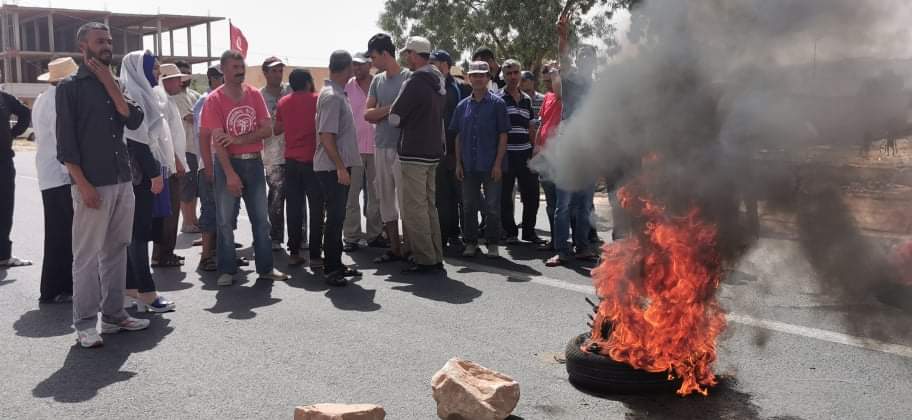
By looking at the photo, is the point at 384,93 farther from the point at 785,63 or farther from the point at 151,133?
the point at 785,63

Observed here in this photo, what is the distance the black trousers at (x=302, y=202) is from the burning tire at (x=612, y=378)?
394 cm

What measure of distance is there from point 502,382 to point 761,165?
1810 millimetres

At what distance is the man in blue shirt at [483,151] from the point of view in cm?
873

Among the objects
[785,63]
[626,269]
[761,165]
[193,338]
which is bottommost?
[193,338]

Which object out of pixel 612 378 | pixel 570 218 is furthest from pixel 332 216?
pixel 612 378

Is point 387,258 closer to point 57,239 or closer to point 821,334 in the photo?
point 57,239

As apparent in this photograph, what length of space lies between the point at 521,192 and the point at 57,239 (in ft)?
16.3

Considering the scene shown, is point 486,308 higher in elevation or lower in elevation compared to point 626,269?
lower

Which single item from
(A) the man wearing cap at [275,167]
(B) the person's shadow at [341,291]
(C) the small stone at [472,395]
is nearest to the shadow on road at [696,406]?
(C) the small stone at [472,395]

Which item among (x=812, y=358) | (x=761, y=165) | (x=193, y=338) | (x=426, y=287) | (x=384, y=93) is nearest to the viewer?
(x=761, y=165)

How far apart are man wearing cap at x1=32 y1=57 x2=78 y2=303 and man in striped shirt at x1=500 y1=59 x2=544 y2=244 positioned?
4.48 m

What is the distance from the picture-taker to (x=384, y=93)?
827 cm

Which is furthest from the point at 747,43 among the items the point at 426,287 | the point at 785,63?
the point at 426,287

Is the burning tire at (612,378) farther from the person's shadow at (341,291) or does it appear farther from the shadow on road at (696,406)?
the person's shadow at (341,291)
